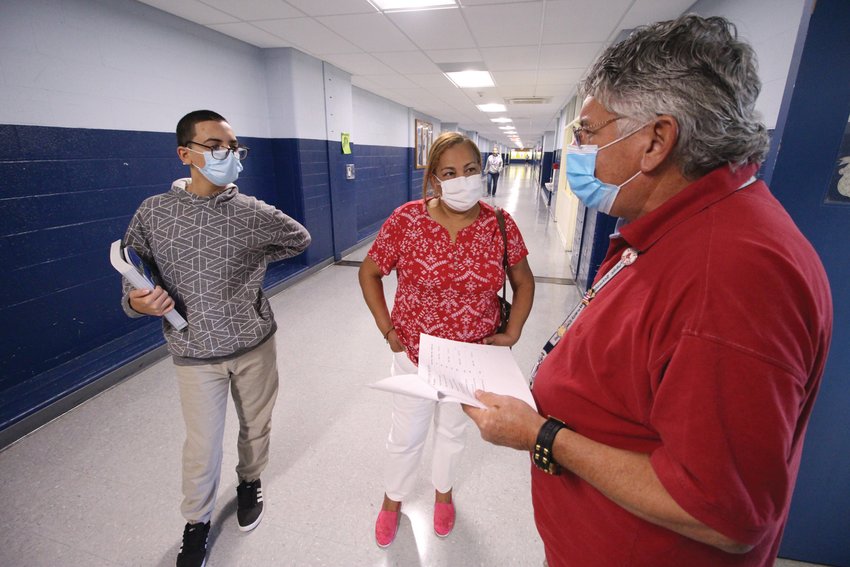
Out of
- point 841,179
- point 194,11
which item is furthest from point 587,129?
point 194,11

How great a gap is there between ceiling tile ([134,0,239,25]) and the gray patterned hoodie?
102 inches

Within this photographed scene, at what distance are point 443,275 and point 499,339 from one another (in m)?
0.35

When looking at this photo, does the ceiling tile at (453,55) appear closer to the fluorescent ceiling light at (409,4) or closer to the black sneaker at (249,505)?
the fluorescent ceiling light at (409,4)

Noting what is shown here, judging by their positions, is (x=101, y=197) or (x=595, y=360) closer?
(x=595, y=360)

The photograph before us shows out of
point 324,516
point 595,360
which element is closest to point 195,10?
point 324,516

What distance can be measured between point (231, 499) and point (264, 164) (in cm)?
398

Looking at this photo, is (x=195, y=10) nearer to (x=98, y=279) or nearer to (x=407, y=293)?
(x=98, y=279)

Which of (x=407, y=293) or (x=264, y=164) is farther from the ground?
(x=264, y=164)

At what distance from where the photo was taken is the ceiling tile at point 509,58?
168 inches

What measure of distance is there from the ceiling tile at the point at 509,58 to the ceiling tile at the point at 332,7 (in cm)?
160

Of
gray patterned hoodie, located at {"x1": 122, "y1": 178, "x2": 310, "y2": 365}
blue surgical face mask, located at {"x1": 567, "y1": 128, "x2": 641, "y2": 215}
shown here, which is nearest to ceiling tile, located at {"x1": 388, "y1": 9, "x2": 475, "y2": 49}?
gray patterned hoodie, located at {"x1": 122, "y1": 178, "x2": 310, "y2": 365}

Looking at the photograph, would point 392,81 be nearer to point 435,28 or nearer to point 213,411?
point 435,28

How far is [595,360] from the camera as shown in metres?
0.70

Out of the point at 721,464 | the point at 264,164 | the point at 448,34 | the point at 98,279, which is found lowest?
the point at 98,279
